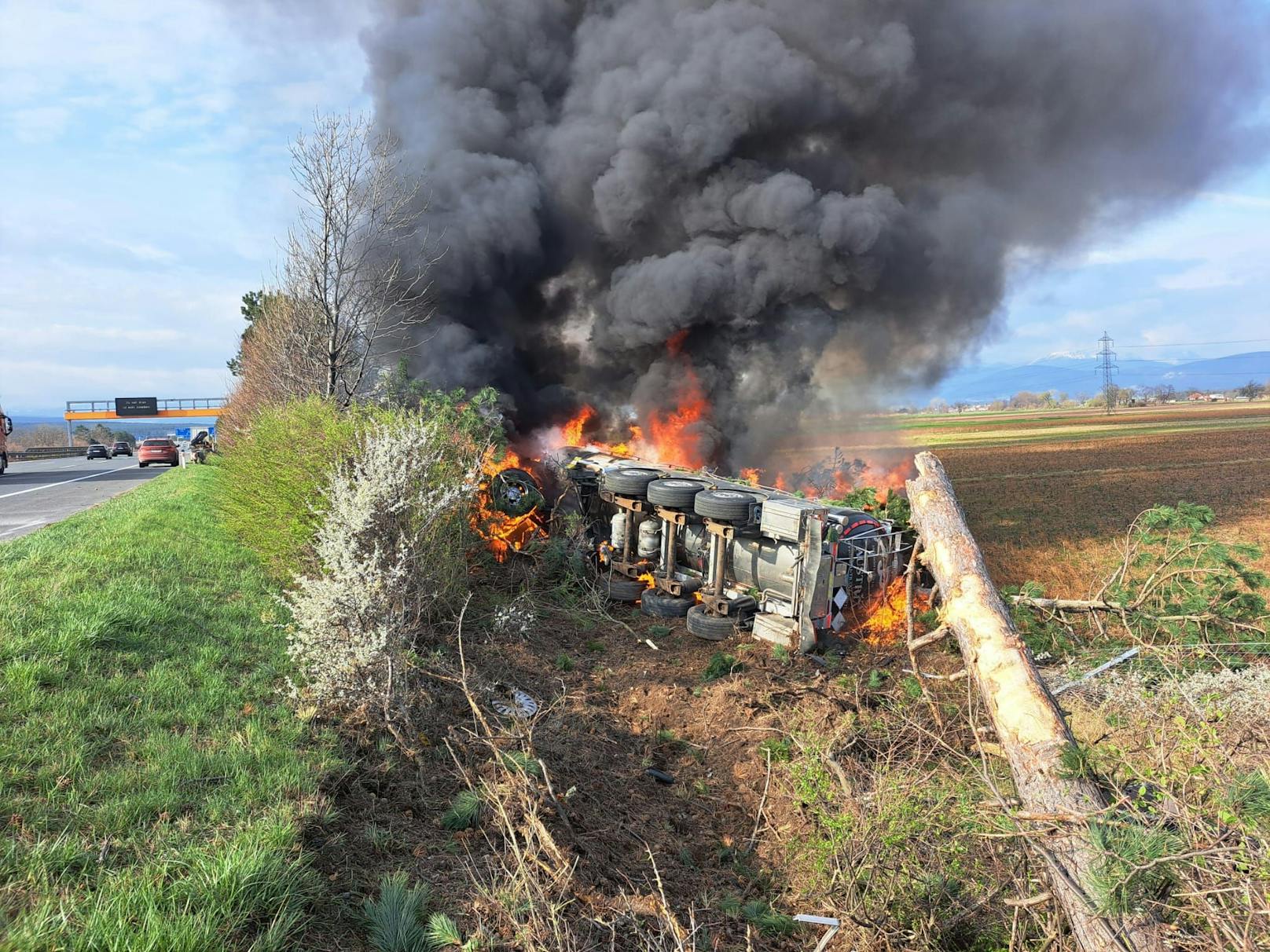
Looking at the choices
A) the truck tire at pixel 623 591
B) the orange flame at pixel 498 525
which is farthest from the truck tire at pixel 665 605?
the orange flame at pixel 498 525

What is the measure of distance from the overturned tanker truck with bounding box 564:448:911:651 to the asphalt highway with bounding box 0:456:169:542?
900 centimetres

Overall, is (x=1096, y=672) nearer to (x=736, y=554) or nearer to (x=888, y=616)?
(x=888, y=616)

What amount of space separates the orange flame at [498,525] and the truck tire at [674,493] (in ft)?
6.88

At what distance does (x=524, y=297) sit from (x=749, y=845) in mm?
17512

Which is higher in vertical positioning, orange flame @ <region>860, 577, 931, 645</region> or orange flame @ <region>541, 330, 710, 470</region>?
orange flame @ <region>541, 330, 710, 470</region>

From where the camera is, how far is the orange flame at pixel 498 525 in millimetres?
9206

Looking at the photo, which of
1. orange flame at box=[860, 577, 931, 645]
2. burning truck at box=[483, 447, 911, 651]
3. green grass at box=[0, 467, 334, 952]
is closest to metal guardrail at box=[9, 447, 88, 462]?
burning truck at box=[483, 447, 911, 651]

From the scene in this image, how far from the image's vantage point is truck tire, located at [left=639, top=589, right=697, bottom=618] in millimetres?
8875

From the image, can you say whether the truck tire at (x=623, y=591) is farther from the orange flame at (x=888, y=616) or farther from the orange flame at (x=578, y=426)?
the orange flame at (x=578, y=426)

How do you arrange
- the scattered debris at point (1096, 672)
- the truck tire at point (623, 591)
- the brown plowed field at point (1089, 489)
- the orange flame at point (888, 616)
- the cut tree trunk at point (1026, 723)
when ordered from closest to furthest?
the cut tree trunk at point (1026, 723)
the scattered debris at point (1096, 672)
the orange flame at point (888, 616)
the truck tire at point (623, 591)
the brown plowed field at point (1089, 489)

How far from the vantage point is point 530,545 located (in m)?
9.91

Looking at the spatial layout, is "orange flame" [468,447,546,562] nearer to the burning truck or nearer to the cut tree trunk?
the burning truck

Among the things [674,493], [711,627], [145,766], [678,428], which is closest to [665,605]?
[711,627]

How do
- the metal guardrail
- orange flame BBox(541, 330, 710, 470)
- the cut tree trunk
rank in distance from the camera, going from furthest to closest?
the metal guardrail
orange flame BBox(541, 330, 710, 470)
the cut tree trunk
